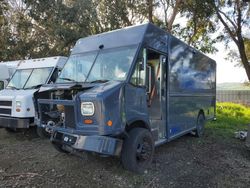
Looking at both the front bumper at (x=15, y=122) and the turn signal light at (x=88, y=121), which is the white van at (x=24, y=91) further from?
the turn signal light at (x=88, y=121)

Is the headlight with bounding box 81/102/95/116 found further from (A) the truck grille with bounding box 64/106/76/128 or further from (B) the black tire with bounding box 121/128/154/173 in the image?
(B) the black tire with bounding box 121/128/154/173

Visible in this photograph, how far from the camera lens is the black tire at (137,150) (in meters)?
4.77

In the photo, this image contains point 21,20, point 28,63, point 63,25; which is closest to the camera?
point 28,63

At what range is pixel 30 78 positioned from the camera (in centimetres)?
867

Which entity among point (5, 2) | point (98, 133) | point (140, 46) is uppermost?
point (5, 2)

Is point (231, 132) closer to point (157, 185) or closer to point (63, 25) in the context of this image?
point (157, 185)

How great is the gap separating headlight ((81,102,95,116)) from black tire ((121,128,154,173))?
97cm

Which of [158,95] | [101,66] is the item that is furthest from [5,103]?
[158,95]

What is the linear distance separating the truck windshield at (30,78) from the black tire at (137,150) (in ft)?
14.9

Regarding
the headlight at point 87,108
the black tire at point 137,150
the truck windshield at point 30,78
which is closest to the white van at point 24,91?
the truck windshield at point 30,78

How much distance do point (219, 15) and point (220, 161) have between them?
13938mm

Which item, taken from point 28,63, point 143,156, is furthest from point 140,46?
point 28,63

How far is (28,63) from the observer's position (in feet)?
30.1

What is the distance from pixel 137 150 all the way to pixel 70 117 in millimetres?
1403
